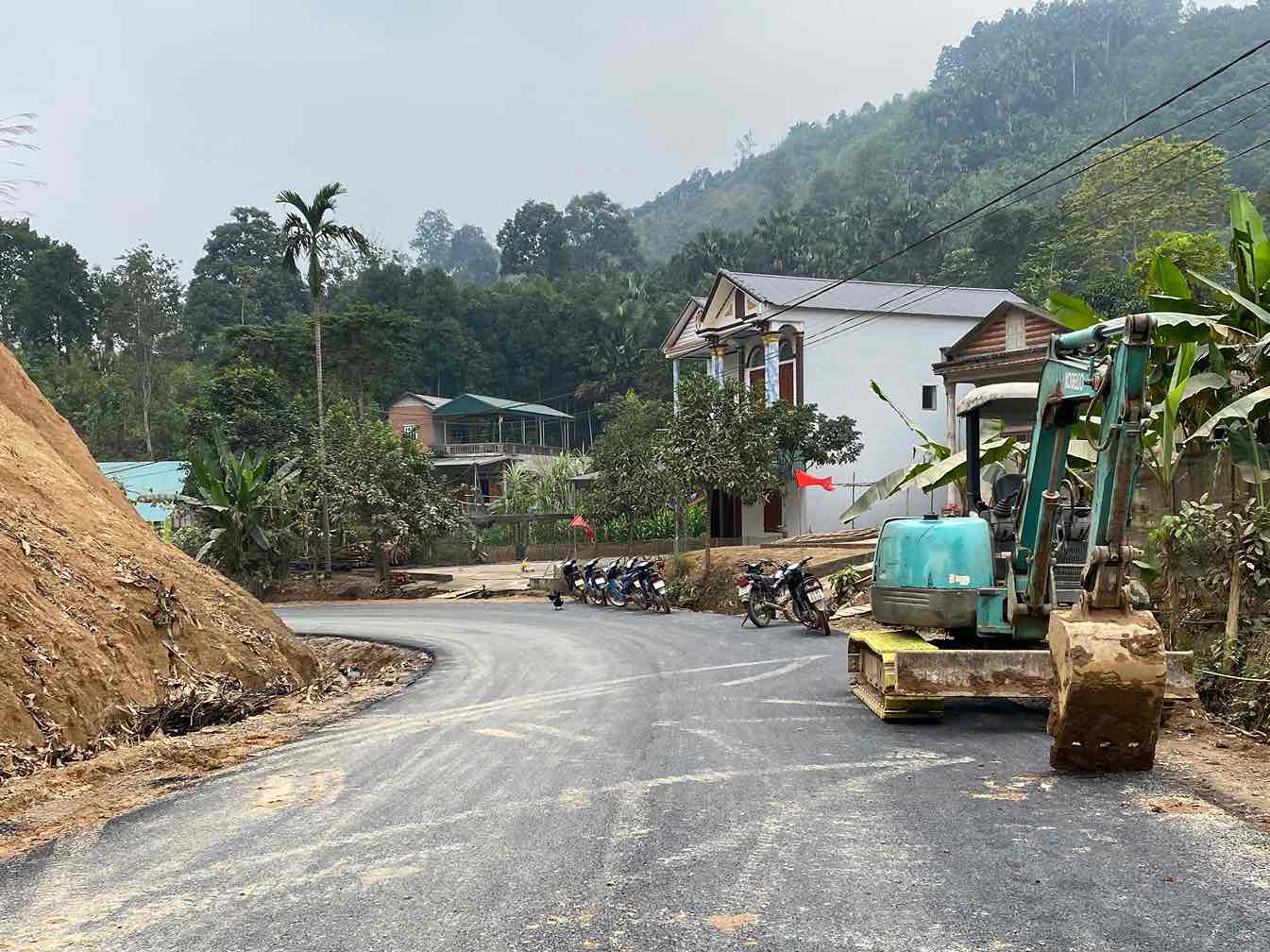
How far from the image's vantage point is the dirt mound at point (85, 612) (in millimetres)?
8453

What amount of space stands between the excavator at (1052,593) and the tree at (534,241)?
97.8 m

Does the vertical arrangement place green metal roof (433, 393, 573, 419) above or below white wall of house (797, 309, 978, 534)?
above

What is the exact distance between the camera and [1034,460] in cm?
806

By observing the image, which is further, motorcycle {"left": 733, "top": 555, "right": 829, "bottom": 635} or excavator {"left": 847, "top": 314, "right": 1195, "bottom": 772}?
motorcycle {"left": 733, "top": 555, "right": 829, "bottom": 635}

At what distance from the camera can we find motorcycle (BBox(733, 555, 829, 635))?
1672 cm

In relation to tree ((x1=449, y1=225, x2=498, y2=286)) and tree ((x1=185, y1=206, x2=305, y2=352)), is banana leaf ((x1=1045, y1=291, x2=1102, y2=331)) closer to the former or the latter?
tree ((x1=185, y1=206, x2=305, y2=352))

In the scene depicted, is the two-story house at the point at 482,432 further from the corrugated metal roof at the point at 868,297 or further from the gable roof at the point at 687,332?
the corrugated metal roof at the point at 868,297

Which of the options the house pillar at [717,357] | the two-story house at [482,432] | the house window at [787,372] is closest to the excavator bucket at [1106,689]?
the house window at [787,372]

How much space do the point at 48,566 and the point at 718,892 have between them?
7997 mm

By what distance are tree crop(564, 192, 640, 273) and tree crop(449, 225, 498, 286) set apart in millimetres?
33663

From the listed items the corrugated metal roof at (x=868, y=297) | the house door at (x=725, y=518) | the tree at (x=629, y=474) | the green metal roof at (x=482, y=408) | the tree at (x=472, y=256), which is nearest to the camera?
the tree at (x=629, y=474)

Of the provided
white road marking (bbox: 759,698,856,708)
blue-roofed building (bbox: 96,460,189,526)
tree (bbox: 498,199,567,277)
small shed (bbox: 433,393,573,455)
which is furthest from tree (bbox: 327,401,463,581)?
tree (bbox: 498,199,567,277)

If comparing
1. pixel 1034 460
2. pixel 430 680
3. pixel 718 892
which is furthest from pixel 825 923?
pixel 430 680

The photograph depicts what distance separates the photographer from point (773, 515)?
39688 millimetres
